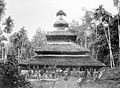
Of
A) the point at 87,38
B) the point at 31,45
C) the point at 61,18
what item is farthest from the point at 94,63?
the point at 31,45

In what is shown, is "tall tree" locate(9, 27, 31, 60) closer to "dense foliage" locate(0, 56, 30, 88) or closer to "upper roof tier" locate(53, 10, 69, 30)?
"upper roof tier" locate(53, 10, 69, 30)

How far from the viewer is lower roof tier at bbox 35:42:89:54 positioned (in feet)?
60.3

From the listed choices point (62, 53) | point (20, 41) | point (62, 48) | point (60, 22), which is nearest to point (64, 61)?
point (62, 53)

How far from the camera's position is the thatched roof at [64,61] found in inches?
687

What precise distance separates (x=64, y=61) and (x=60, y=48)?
1513mm

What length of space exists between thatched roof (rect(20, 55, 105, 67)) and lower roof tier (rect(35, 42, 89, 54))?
0.47 m

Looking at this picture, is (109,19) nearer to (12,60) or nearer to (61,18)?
(61,18)

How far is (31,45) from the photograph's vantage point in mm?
78188

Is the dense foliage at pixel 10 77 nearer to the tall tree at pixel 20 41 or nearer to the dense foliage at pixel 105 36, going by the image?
the dense foliage at pixel 105 36

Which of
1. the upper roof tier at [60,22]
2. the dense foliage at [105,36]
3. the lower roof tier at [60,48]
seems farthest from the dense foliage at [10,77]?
the dense foliage at [105,36]

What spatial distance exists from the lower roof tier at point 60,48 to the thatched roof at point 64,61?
468 mm

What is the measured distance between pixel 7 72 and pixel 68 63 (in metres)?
4.96

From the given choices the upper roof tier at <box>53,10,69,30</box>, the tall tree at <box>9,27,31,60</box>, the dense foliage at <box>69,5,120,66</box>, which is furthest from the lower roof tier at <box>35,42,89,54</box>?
the tall tree at <box>9,27,31,60</box>

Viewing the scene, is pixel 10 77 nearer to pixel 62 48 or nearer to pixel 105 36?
pixel 62 48
